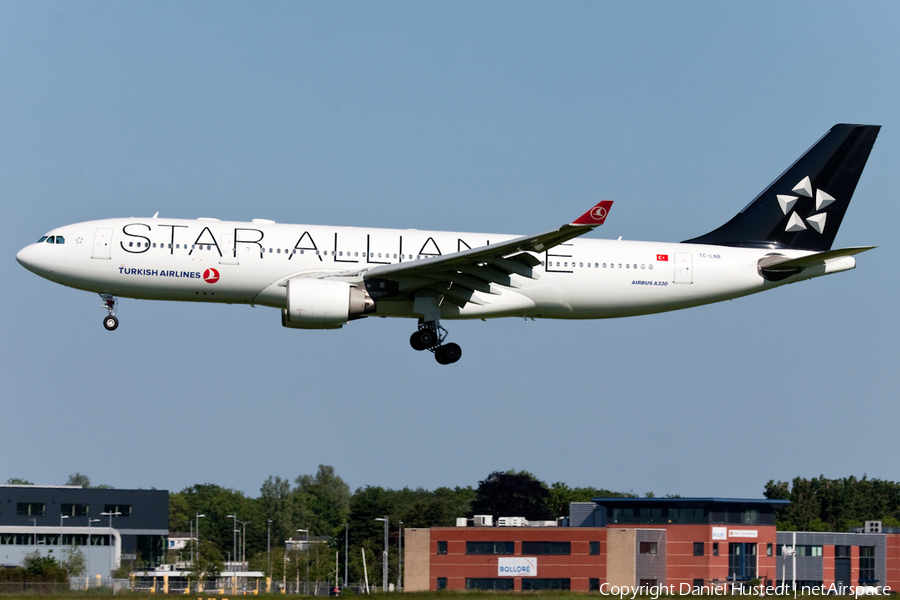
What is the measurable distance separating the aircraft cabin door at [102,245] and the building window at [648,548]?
3573cm

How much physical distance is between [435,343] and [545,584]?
26.2m

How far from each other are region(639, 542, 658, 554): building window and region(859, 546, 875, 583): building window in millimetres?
14847

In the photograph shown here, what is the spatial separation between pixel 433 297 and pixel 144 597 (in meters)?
12.4

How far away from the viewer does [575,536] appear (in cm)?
5644

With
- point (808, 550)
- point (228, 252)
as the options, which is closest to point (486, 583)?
point (808, 550)

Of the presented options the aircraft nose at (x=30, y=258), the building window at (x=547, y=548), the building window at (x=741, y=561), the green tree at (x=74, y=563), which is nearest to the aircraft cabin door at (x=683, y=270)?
the aircraft nose at (x=30, y=258)

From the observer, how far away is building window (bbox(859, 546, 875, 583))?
62750mm

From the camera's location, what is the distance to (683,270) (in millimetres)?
34812

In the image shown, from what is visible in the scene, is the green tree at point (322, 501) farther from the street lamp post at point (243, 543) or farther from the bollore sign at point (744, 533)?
the bollore sign at point (744, 533)

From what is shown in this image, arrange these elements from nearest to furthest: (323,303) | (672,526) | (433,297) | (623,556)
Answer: (323,303) → (433,297) → (623,556) → (672,526)

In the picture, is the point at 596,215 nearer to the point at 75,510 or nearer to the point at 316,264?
the point at 316,264

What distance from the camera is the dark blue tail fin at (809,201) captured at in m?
37.1

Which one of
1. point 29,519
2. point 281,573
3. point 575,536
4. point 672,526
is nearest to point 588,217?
point 575,536

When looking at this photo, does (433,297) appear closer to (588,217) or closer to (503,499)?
(588,217)
